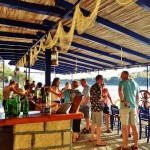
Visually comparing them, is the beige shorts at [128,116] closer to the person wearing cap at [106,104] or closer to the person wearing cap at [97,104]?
the person wearing cap at [97,104]

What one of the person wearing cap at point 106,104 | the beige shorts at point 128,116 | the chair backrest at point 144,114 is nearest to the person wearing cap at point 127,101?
the beige shorts at point 128,116

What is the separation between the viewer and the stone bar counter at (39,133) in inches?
107

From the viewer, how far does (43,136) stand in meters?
2.84

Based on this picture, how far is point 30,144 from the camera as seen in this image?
2781mm

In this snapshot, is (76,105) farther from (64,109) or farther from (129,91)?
→ (129,91)

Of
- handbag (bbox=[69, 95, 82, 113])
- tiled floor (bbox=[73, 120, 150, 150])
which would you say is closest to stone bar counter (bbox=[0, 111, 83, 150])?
handbag (bbox=[69, 95, 82, 113])

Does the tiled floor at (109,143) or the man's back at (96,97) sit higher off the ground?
the man's back at (96,97)

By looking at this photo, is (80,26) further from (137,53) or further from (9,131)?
(137,53)

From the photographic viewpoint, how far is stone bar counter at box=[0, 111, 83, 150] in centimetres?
272

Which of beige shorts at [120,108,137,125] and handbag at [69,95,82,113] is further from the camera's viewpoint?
beige shorts at [120,108,137,125]

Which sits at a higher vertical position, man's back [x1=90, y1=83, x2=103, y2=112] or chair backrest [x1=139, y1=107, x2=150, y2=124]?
man's back [x1=90, y1=83, x2=103, y2=112]

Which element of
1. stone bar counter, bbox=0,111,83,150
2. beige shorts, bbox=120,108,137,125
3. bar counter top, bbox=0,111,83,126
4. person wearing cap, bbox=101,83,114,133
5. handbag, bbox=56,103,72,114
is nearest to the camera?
bar counter top, bbox=0,111,83,126

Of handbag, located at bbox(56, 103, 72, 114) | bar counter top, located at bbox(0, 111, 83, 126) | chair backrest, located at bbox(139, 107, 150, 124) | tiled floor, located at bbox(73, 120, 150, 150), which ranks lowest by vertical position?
tiled floor, located at bbox(73, 120, 150, 150)

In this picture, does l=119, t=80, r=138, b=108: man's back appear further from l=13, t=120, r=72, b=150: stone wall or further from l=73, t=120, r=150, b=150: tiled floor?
l=13, t=120, r=72, b=150: stone wall
